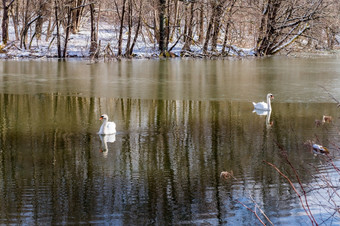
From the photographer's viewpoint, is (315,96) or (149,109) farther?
(315,96)

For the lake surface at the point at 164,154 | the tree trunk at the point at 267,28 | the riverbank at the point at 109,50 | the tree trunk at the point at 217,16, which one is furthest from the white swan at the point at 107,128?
the tree trunk at the point at 267,28

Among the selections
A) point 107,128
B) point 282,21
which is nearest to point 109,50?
point 282,21

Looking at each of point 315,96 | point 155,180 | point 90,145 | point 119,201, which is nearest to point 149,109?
point 90,145

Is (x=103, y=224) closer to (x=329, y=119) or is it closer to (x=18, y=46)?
(x=329, y=119)

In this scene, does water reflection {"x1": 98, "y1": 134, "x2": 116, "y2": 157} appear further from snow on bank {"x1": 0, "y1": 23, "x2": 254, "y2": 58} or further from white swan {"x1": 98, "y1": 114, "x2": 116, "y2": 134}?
snow on bank {"x1": 0, "y1": 23, "x2": 254, "y2": 58}

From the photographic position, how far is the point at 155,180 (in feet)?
27.3

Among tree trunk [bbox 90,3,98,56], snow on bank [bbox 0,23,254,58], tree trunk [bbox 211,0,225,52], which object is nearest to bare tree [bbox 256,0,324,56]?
snow on bank [bbox 0,23,254,58]

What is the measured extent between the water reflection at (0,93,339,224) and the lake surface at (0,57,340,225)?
0.02m

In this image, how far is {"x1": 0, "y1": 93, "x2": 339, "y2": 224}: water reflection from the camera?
22.8ft

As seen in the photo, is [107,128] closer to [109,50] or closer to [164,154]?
[164,154]

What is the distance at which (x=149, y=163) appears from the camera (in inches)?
368

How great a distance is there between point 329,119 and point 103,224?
334 inches

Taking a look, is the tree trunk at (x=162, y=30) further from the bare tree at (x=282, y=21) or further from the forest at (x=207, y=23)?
the bare tree at (x=282, y=21)

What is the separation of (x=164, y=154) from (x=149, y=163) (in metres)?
0.72
